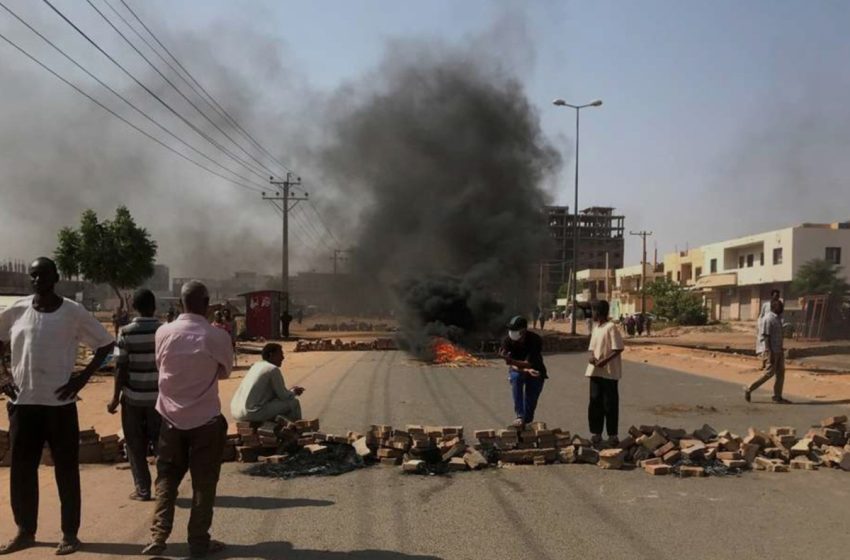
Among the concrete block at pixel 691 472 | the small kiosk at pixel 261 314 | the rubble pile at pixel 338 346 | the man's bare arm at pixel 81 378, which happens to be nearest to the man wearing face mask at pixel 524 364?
the concrete block at pixel 691 472

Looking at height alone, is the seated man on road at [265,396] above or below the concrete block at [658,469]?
above

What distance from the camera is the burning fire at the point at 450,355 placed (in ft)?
69.3

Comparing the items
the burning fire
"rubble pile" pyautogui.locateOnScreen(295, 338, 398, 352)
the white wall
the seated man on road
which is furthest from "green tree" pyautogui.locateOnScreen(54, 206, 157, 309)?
the white wall

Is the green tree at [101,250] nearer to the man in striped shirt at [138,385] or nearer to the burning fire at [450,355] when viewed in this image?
the burning fire at [450,355]

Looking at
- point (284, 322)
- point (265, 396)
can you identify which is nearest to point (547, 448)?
point (265, 396)

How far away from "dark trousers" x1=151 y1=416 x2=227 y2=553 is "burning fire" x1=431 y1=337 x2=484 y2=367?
54.5 feet

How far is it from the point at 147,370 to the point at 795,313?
39.1 meters

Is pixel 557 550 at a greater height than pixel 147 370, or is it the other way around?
pixel 147 370

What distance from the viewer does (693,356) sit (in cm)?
2203

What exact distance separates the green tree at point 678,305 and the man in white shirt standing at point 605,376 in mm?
46205

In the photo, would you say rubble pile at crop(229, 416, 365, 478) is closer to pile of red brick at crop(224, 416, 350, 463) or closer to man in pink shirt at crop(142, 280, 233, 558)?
pile of red brick at crop(224, 416, 350, 463)

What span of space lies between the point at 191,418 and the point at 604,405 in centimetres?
448

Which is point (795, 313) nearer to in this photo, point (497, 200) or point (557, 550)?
point (497, 200)

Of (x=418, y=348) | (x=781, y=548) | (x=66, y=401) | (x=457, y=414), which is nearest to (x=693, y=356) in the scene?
(x=418, y=348)
